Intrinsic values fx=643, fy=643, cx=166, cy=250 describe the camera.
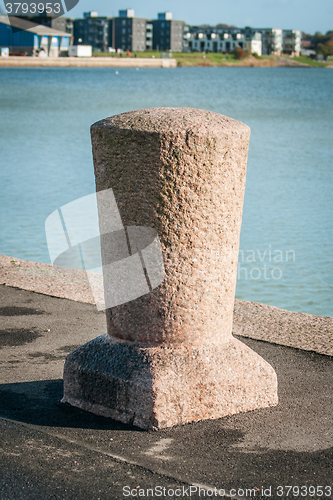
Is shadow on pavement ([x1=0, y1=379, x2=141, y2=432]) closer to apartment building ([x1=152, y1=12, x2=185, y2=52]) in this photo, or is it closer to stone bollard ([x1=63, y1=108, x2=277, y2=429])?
stone bollard ([x1=63, y1=108, x2=277, y2=429])

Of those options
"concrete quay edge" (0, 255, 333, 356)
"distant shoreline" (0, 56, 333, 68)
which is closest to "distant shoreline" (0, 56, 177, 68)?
"distant shoreline" (0, 56, 333, 68)

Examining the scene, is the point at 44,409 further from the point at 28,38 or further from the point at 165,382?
the point at 28,38

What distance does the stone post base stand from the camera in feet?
10.6

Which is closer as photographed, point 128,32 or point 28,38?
point 28,38

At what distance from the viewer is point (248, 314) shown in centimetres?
521

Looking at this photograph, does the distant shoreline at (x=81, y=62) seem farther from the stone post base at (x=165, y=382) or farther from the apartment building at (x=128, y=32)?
the stone post base at (x=165, y=382)

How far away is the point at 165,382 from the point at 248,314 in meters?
2.12

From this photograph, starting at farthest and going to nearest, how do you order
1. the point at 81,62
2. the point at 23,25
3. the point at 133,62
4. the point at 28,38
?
the point at 133,62 < the point at 81,62 < the point at 28,38 < the point at 23,25

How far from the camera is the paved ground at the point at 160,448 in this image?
268 cm

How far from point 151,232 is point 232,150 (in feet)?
1.94

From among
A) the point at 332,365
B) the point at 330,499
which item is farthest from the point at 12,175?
the point at 330,499

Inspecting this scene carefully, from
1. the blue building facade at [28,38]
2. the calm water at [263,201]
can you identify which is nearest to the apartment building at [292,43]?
the blue building facade at [28,38]

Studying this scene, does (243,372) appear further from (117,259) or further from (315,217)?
(315,217)

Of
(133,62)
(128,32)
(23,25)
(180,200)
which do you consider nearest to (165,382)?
(180,200)
